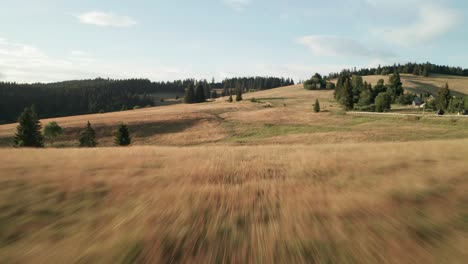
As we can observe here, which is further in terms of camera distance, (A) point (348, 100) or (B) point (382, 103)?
(A) point (348, 100)

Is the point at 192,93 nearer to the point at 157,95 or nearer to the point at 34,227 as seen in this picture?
the point at 157,95

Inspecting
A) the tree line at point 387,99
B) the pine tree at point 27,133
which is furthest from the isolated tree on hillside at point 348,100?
the pine tree at point 27,133

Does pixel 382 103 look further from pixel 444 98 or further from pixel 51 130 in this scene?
pixel 51 130

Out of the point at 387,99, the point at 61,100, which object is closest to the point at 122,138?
the point at 387,99

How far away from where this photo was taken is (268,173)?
352 inches

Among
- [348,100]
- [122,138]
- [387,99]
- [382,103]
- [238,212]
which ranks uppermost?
[387,99]

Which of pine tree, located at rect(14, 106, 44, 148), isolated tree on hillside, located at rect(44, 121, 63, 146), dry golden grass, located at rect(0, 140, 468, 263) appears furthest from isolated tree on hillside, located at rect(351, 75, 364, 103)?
dry golden grass, located at rect(0, 140, 468, 263)

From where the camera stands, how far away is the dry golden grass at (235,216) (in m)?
3.77

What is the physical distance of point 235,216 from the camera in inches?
201

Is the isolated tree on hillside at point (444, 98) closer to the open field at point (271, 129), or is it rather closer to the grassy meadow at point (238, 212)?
the open field at point (271, 129)

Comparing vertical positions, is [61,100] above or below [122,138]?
above

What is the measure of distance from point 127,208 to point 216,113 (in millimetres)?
72117

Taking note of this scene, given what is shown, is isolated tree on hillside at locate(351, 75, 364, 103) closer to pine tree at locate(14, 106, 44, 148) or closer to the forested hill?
pine tree at locate(14, 106, 44, 148)

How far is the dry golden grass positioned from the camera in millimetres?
3771
